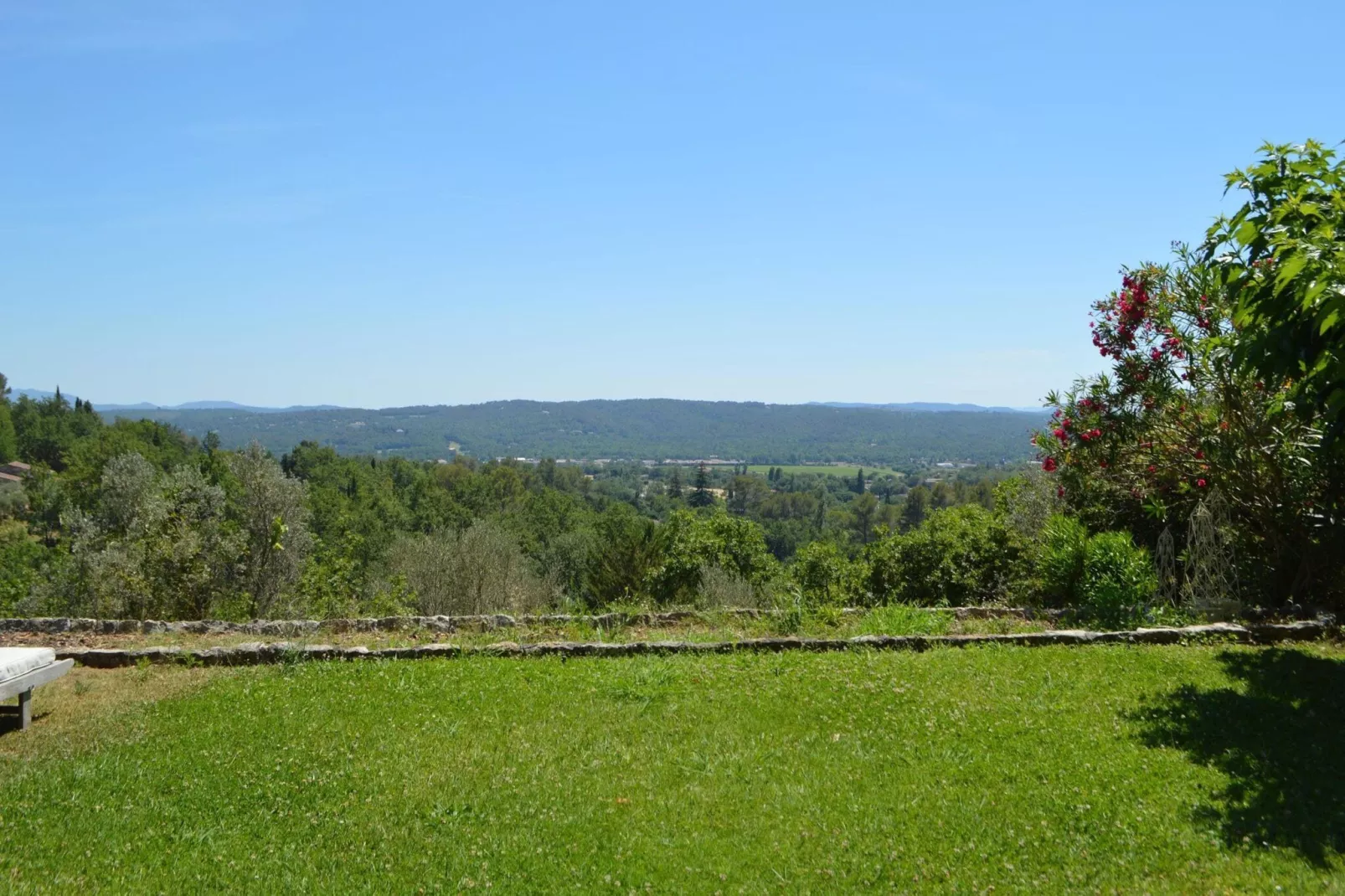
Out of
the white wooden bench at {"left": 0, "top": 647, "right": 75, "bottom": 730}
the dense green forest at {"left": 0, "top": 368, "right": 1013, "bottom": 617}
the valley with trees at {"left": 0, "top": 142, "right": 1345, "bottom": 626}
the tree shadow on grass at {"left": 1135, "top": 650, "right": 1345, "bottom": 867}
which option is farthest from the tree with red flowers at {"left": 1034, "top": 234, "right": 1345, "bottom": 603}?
the white wooden bench at {"left": 0, "top": 647, "right": 75, "bottom": 730}

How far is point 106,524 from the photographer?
32562 millimetres

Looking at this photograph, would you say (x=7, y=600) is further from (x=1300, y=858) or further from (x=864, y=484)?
(x=864, y=484)

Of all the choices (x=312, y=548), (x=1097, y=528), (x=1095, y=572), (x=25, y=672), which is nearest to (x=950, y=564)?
(x=1097, y=528)

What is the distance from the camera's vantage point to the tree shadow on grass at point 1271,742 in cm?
468

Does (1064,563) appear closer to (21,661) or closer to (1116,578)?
(1116,578)

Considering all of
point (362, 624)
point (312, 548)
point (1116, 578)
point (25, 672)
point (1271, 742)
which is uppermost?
point (1116, 578)

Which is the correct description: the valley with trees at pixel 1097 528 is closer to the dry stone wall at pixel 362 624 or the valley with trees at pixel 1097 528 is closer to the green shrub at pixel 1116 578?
the green shrub at pixel 1116 578

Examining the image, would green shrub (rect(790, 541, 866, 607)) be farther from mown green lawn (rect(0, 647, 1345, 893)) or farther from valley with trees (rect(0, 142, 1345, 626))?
mown green lawn (rect(0, 647, 1345, 893))

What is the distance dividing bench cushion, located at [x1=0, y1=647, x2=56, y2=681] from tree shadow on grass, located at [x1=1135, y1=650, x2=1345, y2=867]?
329 inches

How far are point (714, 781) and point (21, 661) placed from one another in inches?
221

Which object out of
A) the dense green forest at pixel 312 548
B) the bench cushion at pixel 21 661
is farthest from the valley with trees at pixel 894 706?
the dense green forest at pixel 312 548

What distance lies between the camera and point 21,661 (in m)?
6.68

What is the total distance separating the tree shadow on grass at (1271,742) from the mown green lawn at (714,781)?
0.07ft

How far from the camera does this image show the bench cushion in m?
6.49
